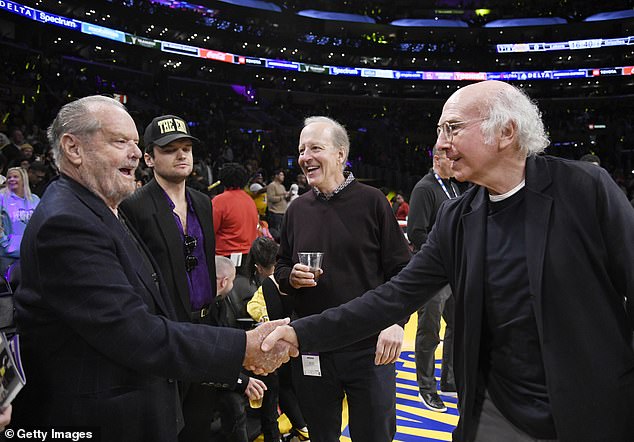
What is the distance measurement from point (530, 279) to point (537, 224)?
19 centimetres

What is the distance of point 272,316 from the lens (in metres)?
3.71

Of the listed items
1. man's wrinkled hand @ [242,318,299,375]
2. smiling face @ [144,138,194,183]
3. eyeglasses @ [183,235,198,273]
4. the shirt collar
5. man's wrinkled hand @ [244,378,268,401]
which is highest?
smiling face @ [144,138,194,183]

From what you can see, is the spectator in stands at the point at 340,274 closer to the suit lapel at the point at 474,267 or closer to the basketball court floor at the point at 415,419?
the suit lapel at the point at 474,267

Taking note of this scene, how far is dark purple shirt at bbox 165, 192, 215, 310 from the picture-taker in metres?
3.00

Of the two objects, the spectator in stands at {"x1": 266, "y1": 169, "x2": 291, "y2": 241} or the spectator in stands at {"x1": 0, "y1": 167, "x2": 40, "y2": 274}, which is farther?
the spectator in stands at {"x1": 266, "y1": 169, "x2": 291, "y2": 241}

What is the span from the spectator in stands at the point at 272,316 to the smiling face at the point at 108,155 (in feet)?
5.44

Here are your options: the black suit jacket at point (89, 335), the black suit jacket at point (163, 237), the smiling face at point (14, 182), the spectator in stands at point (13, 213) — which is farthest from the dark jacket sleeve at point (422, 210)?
the smiling face at point (14, 182)

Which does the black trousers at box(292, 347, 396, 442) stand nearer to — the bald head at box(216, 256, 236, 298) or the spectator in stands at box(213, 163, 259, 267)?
the bald head at box(216, 256, 236, 298)

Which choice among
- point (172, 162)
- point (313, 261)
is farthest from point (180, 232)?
point (313, 261)

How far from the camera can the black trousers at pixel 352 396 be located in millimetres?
2734

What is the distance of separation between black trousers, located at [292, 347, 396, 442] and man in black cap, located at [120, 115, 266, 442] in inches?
12.8

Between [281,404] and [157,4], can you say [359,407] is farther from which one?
[157,4]

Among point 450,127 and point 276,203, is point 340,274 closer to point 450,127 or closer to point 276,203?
point 450,127

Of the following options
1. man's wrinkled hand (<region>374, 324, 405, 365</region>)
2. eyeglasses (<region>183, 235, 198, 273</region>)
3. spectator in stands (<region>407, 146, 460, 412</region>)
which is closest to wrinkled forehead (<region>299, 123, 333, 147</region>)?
eyeglasses (<region>183, 235, 198, 273</region>)
